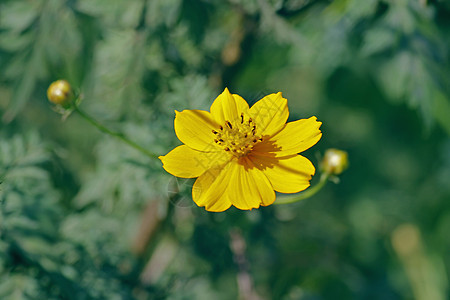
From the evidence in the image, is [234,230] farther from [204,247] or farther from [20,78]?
[20,78]

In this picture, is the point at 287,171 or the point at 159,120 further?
the point at 159,120

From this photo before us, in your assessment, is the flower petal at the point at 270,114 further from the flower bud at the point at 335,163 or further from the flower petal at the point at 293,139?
the flower bud at the point at 335,163

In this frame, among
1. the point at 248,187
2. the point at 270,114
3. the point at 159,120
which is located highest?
the point at 270,114

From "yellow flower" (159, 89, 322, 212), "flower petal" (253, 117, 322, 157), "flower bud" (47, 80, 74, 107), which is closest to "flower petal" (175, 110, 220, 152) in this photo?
"yellow flower" (159, 89, 322, 212)

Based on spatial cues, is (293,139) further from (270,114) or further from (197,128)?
(197,128)

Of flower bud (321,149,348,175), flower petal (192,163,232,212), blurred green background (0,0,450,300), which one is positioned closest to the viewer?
flower petal (192,163,232,212)

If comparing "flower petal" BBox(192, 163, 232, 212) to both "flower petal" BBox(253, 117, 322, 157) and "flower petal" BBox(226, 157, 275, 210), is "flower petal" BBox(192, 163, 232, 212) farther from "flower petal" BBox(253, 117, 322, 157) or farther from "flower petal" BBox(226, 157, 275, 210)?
"flower petal" BBox(253, 117, 322, 157)

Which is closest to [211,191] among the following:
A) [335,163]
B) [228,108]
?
[228,108]
